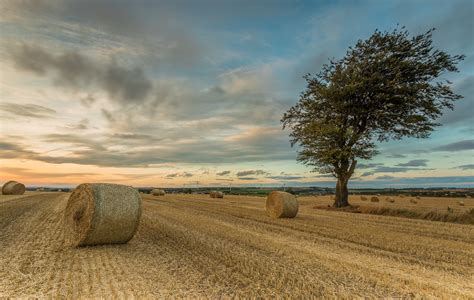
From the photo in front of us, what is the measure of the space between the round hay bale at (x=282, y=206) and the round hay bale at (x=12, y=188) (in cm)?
3678

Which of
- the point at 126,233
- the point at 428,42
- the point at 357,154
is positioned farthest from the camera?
the point at 357,154

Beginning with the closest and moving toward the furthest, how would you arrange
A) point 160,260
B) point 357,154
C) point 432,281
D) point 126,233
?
point 432,281
point 160,260
point 126,233
point 357,154

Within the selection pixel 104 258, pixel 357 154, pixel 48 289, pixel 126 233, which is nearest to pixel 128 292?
pixel 48 289

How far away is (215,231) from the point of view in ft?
38.2

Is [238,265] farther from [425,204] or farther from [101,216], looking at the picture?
[425,204]

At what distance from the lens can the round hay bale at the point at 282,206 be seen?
17.4m

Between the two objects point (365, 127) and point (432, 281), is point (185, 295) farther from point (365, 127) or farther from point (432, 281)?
point (365, 127)

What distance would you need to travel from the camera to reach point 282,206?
56.9 ft

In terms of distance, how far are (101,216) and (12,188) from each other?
39.9 meters

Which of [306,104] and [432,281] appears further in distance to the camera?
[306,104]

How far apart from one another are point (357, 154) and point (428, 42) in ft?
28.4

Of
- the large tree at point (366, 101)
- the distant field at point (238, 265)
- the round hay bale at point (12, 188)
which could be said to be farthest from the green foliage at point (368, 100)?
the round hay bale at point (12, 188)

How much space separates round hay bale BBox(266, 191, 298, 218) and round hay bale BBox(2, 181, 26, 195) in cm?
3678

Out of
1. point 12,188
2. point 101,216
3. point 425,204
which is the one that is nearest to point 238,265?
point 101,216
